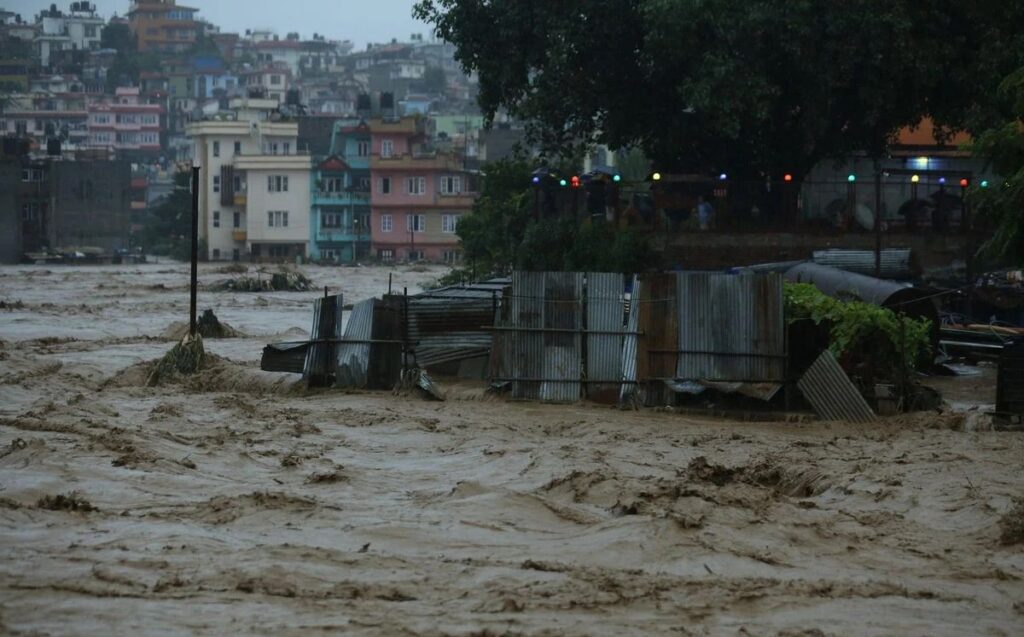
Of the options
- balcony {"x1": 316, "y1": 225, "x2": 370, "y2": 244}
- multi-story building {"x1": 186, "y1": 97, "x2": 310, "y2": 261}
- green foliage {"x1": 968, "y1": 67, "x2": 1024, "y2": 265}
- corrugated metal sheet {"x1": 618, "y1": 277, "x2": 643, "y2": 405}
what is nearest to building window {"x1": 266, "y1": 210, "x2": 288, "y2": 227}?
multi-story building {"x1": 186, "y1": 97, "x2": 310, "y2": 261}

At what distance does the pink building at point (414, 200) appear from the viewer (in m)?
86.0

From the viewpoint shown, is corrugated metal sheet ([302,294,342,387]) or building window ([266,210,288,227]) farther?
building window ([266,210,288,227])

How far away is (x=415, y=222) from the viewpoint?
285 feet

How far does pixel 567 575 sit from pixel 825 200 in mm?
26146

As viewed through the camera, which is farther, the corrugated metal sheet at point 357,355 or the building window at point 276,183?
the building window at point 276,183

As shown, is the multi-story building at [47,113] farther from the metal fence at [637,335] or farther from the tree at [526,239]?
the metal fence at [637,335]

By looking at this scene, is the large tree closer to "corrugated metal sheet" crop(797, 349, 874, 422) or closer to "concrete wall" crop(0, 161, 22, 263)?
"corrugated metal sheet" crop(797, 349, 874, 422)

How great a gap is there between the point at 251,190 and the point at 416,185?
10.0 m

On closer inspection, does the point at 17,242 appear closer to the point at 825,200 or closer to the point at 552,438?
the point at 825,200

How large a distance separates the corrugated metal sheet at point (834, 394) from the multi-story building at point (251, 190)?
2815 inches

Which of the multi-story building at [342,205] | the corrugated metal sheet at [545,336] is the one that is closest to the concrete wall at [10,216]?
the multi-story building at [342,205]

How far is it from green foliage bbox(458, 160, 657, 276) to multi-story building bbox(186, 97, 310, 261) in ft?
125

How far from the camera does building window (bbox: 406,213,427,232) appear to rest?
8662cm

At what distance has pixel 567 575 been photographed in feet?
32.4
